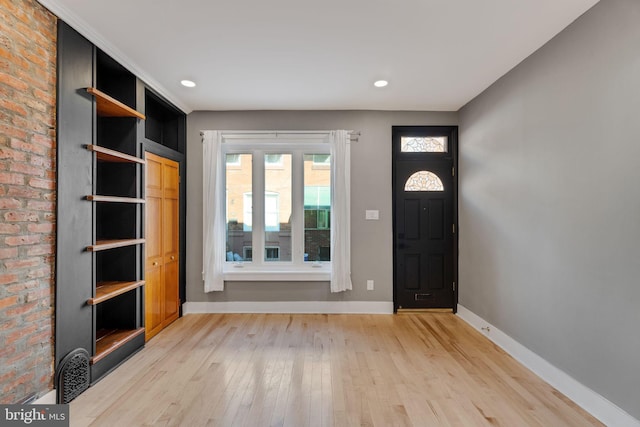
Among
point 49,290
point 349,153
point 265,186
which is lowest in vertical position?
point 49,290

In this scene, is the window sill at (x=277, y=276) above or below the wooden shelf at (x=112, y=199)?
below

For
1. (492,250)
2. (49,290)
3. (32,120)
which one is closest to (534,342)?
(492,250)

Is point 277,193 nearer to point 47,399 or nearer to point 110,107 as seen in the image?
point 110,107

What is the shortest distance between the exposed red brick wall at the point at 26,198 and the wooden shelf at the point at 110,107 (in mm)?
287

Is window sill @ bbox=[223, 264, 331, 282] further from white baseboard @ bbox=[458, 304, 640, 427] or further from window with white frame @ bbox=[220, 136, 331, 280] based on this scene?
white baseboard @ bbox=[458, 304, 640, 427]

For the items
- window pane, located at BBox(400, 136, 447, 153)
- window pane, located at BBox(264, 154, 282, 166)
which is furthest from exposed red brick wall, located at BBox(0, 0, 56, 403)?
window pane, located at BBox(400, 136, 447, 153)

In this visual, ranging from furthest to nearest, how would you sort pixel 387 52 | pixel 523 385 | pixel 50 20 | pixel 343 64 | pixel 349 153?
pixel 349 153 → pixel 343 64 → pixel 387 52 → pixel 523 385 → pixel 50 20

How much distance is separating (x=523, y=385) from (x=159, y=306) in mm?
3414

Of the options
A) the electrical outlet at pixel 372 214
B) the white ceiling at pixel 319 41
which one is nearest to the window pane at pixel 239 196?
the white ceiling at pixel 319 41

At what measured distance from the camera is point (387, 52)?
2342mm

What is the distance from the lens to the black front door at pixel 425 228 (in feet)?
12.3

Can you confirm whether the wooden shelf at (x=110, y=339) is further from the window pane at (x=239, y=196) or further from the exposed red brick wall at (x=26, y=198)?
the window pane at (x=239, y=196)

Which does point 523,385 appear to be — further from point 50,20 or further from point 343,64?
point 50,20

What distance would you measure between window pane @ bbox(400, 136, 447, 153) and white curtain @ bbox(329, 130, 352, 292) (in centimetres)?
80
